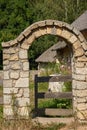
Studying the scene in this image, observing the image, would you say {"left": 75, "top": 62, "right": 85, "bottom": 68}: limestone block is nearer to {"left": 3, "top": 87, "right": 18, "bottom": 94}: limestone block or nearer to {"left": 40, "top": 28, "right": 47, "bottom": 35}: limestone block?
{"left": 40, "top": 28, "right": 47, "bottom": 35}: limestone block

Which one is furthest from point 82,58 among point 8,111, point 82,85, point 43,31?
point 8,111

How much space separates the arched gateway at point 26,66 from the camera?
474 inches

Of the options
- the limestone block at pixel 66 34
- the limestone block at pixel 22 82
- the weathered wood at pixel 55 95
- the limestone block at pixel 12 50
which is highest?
the limestone block at pixel 66 34

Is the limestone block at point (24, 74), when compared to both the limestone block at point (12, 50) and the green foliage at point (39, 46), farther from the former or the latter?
the green foliage at point (39, 46)

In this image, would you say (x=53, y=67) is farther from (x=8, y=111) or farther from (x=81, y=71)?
(x=8, y=111)

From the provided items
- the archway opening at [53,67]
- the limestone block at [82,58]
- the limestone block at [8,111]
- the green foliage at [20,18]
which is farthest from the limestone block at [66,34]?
the green foliage at [20,18]

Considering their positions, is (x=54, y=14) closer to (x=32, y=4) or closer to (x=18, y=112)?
(x=32, y=4)

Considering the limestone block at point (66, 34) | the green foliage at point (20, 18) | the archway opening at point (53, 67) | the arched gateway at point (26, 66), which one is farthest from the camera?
the green foliage at point (20, 18)

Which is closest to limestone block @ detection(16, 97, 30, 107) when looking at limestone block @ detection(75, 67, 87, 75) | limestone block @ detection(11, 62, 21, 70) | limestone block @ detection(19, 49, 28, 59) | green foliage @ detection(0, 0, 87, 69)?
limestone block @ detection(11, 62, 21, 70)

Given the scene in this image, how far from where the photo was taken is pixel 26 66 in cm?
1216

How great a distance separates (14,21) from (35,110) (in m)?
40.4

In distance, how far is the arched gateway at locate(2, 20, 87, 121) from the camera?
12.0 metres

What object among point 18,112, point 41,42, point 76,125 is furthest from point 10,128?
point 41,42

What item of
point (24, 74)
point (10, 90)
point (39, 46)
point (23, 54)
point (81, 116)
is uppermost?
point (39, 46)
